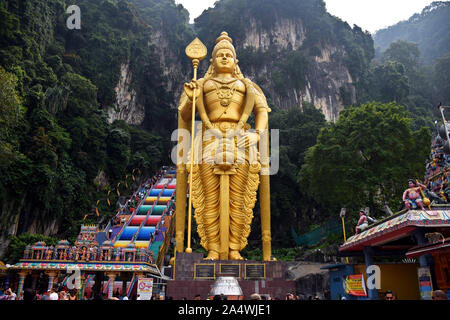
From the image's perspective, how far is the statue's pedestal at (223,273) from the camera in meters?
6.64

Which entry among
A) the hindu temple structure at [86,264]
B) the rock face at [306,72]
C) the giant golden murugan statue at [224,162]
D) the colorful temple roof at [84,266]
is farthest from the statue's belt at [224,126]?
the rock face at [306,72]

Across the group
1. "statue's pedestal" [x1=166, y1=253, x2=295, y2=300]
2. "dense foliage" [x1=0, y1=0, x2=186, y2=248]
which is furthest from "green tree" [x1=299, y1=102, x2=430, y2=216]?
"dense foliage" [x1=0, y1=0, x2=186, y2=248]

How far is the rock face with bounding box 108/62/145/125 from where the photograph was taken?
1075 inches

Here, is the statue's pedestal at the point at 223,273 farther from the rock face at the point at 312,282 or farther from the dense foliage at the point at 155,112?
the dense foliage at the point at 155,112

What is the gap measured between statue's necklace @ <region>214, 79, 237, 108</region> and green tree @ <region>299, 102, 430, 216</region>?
7214 millimetres

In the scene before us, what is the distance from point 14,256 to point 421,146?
16.2 m

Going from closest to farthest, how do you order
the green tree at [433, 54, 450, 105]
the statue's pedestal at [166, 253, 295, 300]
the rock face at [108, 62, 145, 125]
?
the statue's pedestal at [166, 253, 295, 300] < the rock face at [108, 62, 145, 125] < the green tree at [433, 54, 450, 105]

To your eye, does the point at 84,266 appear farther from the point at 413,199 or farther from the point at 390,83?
the point at 390,83

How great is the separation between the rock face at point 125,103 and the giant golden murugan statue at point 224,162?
1976 centimetres

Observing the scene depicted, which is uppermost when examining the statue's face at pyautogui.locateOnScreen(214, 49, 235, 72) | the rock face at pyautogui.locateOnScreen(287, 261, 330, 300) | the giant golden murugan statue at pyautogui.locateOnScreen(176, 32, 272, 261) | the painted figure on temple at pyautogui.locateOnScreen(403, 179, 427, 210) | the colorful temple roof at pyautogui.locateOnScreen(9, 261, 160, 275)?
the statue's face at pyautogui.locateOnScreen(214, 49, 235, 72)

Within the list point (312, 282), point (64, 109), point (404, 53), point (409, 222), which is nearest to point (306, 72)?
point (404, 53)

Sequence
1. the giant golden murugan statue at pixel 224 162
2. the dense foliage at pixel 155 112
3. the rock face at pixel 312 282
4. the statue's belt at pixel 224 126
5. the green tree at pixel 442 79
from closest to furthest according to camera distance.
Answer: the giant golden murugan statue at pixel 224 162 → the statue's belt at pixel 224 126 → the rock face at pixel 312 282 → the dense foliage at pixel 155 112 → the green tree at pixel 442 79

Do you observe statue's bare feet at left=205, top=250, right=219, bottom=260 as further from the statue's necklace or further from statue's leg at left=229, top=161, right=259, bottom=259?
the statue's necklace

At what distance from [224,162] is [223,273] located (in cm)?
248
